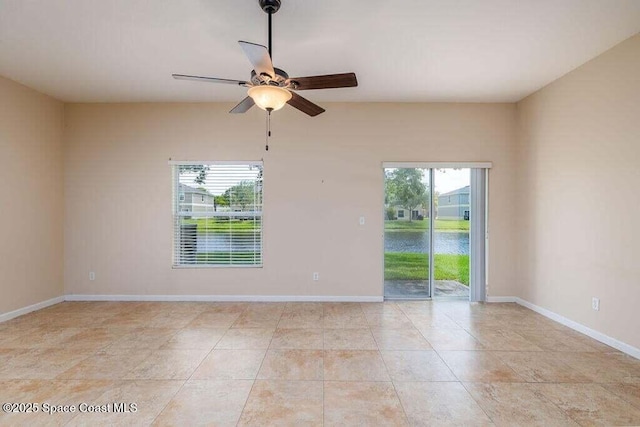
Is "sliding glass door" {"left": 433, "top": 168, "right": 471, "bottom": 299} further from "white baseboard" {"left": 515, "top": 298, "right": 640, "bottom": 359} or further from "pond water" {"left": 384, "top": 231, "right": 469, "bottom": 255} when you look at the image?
"white baseboard" {"left": 515, "top": 298, "right": 640, "bottom": 359}

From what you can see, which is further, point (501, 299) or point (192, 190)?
point (192, 190)

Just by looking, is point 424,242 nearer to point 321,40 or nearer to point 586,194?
point 586,194

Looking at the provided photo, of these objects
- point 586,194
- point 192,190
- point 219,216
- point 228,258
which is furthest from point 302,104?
point 586,194

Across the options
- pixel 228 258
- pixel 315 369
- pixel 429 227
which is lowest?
pixel 315 369

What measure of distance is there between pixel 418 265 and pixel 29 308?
17.5ft

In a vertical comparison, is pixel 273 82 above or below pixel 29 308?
above

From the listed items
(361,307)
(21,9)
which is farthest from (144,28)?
(361,307)

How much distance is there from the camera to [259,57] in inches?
81.0

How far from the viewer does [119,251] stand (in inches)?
179

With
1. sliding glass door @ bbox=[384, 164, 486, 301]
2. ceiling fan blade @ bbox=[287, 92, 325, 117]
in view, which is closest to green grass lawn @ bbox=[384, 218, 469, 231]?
sliding glass door @ bbox=[384, 164, 486, 301]

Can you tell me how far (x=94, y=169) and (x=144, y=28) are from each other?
107 inches

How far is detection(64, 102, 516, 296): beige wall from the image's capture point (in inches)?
179

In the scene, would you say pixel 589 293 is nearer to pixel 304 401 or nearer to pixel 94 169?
pixel 304 401

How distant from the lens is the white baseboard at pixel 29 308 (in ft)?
12.2
